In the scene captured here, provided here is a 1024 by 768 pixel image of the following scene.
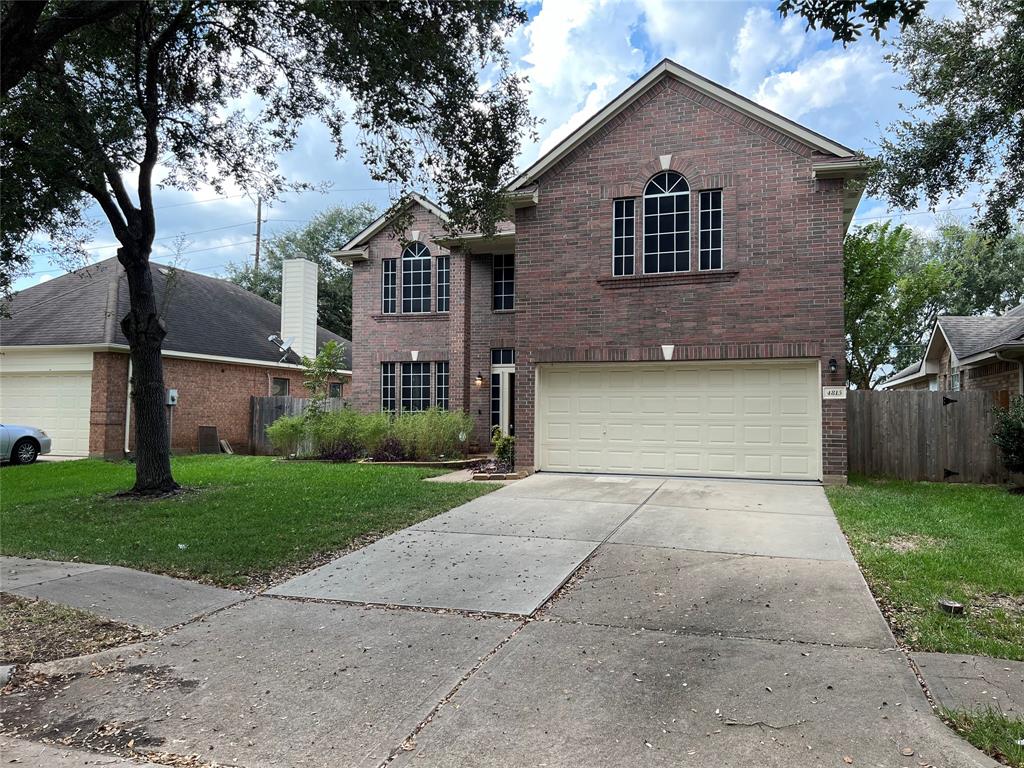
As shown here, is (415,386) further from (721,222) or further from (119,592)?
(119,592)

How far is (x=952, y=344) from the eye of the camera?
59.8ft

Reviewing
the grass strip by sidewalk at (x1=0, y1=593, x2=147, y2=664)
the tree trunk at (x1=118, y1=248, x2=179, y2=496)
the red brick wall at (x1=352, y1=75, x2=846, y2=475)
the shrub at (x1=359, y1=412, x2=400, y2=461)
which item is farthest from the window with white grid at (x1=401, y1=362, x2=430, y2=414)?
the grass strip by sidewalk at (x1=0, y1=593, x2=147, y2=664)

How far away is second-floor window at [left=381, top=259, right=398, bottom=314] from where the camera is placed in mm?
19250

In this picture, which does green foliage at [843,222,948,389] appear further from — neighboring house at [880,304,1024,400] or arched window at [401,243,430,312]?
arched window at [401,243,430,312]

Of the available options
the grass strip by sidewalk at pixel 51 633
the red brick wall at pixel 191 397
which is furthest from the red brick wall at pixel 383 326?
the grass strip by sidewalk at pixel 51 633

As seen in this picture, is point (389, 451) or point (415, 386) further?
point (415, 386)

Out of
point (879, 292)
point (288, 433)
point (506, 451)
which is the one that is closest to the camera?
point (506, 451)

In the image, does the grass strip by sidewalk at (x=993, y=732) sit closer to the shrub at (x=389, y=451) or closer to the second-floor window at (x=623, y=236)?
the second-floor window at (x=623, y=236)

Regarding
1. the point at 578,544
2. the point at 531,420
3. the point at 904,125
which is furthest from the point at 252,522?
the point at 904,125

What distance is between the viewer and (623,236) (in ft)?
43.3

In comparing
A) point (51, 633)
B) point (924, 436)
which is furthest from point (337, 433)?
point (924, 436)

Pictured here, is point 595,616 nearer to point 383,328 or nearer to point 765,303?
point 765,303

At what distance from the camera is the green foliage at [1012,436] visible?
11.6 m

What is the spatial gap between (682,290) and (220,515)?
870cm
